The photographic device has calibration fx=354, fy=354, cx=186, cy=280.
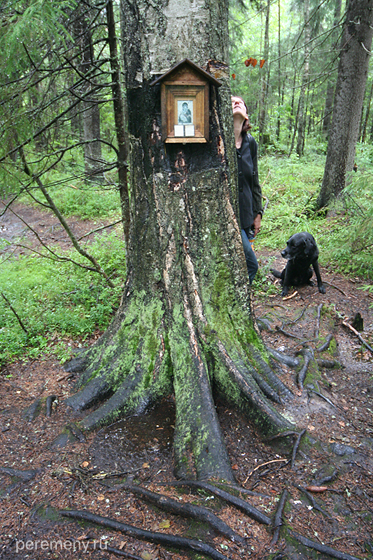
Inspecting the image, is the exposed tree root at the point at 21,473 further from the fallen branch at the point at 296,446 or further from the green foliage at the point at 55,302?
the fallen branch at the point at 296,446

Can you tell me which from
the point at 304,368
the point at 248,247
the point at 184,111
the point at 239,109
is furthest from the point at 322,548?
the point at 239,109

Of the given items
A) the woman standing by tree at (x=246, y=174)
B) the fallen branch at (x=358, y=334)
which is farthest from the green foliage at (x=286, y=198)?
the woman standing by tree at (x=246, y=174)

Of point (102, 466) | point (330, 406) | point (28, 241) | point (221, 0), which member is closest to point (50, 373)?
point (102, 466)

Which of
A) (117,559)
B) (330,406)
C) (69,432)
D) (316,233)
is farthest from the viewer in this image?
(316,233)

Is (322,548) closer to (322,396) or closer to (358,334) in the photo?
(322,396)

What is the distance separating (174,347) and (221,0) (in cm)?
255

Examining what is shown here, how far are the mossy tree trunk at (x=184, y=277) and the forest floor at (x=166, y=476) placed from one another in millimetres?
165

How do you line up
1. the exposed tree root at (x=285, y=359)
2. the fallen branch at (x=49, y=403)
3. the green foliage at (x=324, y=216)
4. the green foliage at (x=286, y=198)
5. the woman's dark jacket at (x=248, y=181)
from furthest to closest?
the green foliage at (x=286, y=198) < the green foliage at (x=324, y=216) < the woman's dark jacket at (x=248, y=181) < the exposed tree root at (x=285, y=359) < the fallen branch at (x=49, y=403)

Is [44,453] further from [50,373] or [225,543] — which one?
[225,543]

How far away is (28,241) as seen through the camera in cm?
869

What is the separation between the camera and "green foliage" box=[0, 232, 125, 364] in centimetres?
414

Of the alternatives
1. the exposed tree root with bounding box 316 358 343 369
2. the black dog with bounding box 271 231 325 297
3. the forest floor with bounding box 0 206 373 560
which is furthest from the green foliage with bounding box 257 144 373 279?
the forest floor with bounding box 0 206 373 560
